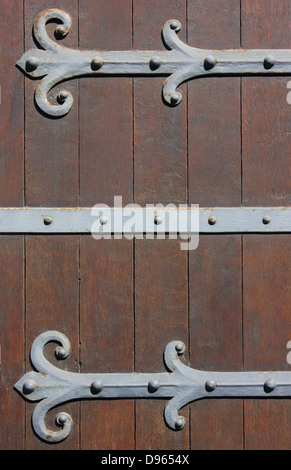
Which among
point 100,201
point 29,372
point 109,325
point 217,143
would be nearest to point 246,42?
point 217,143

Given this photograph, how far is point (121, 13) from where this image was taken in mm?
1100

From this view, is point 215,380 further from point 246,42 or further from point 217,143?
point 246,42

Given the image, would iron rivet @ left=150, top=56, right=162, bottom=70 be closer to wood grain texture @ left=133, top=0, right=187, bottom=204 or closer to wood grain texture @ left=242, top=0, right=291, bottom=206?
wood grain texture @ left=133, top=0, right=187, bottom=204

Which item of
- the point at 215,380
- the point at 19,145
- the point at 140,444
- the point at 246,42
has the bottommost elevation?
the point at 140,444

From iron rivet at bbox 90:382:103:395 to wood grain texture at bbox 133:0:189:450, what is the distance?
86 mm

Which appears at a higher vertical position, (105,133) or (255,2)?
(255,2)

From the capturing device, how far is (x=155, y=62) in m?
1.09

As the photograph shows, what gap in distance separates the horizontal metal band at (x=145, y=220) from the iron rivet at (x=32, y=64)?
300mm

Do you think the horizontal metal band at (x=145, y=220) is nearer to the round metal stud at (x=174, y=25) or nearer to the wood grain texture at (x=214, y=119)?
the wood grain texture at (x=214, y=119)

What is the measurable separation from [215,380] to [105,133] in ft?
1.89

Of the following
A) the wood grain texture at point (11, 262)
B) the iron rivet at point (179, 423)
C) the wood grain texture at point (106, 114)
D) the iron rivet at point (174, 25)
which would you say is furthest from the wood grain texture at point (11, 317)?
the iron rivet at point (174, 25)

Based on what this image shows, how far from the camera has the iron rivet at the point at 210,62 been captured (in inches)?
42.9

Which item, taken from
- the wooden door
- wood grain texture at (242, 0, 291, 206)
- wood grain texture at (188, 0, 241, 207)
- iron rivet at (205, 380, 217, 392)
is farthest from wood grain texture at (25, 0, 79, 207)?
iron rivet at (205, 380, 217, 392)

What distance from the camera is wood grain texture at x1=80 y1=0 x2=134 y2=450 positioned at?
109 centimetres
